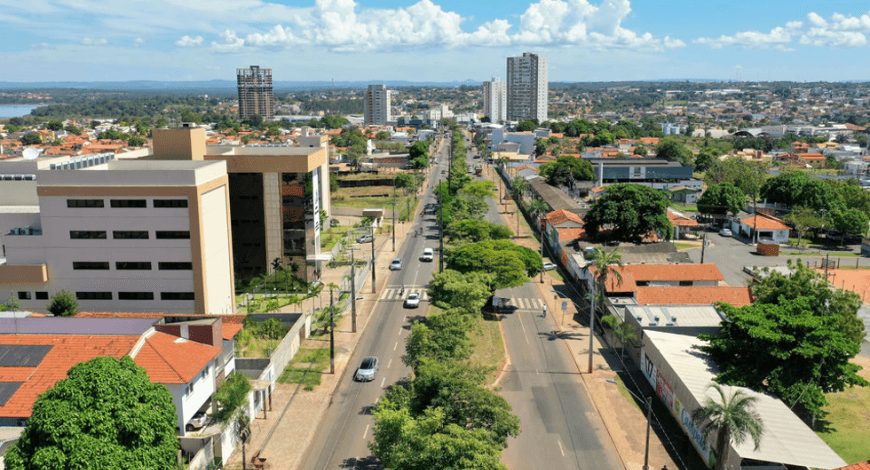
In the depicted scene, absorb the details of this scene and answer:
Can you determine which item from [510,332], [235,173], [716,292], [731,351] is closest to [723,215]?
[716,292]

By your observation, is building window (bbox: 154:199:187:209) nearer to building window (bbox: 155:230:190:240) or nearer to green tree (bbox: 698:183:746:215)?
building window (bbox: 155:230:190:240)

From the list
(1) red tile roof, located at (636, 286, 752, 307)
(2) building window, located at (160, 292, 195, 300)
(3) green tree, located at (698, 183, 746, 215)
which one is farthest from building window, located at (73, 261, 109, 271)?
(3) green tree, located at (698, 183, 746, 215)

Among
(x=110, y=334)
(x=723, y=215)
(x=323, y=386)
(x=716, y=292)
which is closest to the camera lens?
(x=110, y=334)

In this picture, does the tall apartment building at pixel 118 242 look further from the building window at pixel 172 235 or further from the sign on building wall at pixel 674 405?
the sign on building wall at pixel 674 405

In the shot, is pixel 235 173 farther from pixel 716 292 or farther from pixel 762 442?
pixel 762 442

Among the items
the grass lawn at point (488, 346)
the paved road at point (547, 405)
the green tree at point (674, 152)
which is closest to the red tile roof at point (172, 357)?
the paved road at point (547, 405)

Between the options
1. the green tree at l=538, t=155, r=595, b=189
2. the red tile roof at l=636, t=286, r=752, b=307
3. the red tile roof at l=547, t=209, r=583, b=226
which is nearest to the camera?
the red tile roof at l=636, t=286, r=752, b=307
